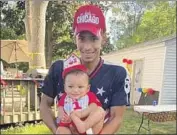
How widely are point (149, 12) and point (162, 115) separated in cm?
1952

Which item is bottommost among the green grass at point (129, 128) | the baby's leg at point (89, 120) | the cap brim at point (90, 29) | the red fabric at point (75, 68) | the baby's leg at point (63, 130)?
the green grass at point (129, 128)

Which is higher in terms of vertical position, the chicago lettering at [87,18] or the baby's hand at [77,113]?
the chicago lettering at [87,18]

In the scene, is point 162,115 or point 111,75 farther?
point 162,115

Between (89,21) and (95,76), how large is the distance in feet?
0.81

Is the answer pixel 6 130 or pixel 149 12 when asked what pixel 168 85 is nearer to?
pixel 6 130

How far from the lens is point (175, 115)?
20.6 feet

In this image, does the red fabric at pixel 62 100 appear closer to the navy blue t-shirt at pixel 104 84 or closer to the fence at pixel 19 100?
the navy blue t-shirt at pixel 104 84

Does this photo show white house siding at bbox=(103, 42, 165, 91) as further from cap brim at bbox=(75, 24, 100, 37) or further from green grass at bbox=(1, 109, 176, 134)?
cap brim at bbox=(75, 24, 100, 37)

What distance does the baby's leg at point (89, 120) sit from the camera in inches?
53.0

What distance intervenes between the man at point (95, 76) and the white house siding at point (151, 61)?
31.5 ft

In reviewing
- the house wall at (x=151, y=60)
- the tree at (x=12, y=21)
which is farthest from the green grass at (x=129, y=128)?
the tree at (x=12, y=21)

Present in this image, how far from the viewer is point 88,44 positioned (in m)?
1.44

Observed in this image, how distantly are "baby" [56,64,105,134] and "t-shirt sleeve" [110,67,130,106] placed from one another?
82 mm

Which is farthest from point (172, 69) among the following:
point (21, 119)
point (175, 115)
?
point (21, 119)
